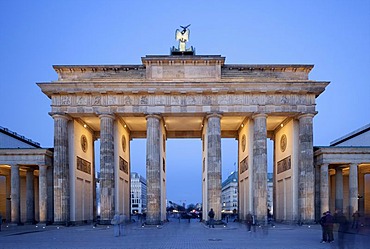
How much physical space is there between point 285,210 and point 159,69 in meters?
19.1

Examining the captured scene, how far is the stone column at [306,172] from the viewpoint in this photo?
125 feet

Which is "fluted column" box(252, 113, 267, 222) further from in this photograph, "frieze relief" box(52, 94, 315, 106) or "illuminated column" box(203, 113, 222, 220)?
"illuminated column" box(203, 113, 222, 220)

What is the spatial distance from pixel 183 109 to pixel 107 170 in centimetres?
918

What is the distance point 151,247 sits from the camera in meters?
20.0

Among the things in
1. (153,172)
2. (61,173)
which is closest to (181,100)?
(153,172)

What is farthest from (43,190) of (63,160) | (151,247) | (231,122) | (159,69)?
(151,247)

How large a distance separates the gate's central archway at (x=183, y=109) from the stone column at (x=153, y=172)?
0.09m

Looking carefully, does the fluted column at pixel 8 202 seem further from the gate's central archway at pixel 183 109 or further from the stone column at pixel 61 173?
the gate's central archway at pixel 183 109

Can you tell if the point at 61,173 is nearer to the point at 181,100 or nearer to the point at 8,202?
the point at 8,202

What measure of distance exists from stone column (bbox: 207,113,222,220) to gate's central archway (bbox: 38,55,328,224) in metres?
0.09

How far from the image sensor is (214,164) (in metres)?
38.6

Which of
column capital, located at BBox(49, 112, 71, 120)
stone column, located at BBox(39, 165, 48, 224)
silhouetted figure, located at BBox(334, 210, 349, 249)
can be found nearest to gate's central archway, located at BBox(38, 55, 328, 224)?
column capital, located at BBox(49, 112, 71, 120)

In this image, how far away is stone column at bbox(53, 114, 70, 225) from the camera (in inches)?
1524

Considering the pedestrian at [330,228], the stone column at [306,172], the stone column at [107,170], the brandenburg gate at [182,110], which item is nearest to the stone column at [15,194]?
the brandenburg gate at [182,110]
